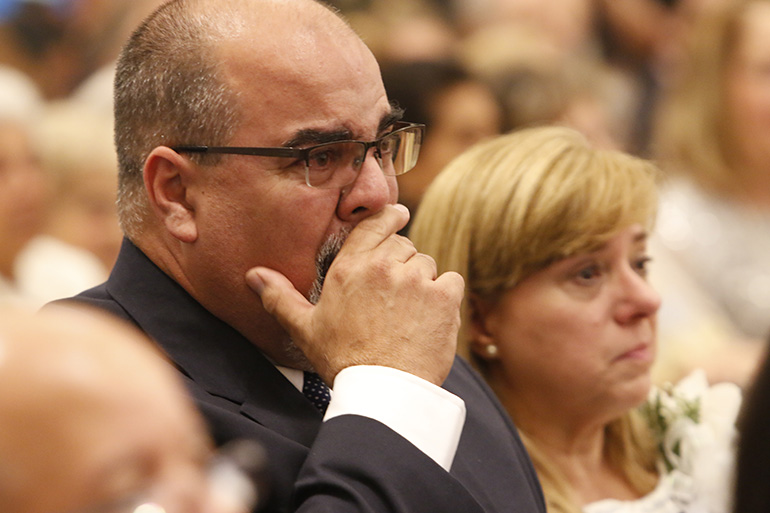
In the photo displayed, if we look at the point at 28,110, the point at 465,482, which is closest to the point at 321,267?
the point at 465,482

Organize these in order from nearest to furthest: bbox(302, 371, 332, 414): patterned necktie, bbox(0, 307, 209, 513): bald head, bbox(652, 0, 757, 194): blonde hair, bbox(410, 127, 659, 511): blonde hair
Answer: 1. bbox(0, 307, 209, 513): bald head
2. bbox(302, 371, 332, 414): patterned necktie
3. bbox(410, 127, 659, 511): blonde hair
4. bbox(652, 0, 757, 194): blonde hair

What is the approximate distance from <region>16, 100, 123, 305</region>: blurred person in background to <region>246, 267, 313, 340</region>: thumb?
81.5 inches

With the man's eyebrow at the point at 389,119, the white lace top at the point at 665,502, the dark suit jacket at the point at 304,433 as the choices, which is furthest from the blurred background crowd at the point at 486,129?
the man's eyebrow at the point at 389,119

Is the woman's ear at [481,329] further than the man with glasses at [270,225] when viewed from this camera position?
Yes

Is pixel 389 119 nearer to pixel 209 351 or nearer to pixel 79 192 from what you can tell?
pixel 209 351

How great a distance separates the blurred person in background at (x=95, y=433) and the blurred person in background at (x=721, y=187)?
3.14 metres

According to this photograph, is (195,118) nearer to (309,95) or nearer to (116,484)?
(309,95)

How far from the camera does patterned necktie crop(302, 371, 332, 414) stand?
5.55ft

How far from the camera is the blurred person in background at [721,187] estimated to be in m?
3.75

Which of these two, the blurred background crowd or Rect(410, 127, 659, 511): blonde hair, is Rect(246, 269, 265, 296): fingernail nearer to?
Rect(410, 127, 659, 511): blonde hair

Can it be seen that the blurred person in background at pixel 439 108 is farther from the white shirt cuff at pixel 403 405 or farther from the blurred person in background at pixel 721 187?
the white shirt cuff at pixel 403 405

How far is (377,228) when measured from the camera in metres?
1.65

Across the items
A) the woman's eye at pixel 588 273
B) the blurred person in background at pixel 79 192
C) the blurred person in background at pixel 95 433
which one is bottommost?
the blurred person in background at pixel 79 192

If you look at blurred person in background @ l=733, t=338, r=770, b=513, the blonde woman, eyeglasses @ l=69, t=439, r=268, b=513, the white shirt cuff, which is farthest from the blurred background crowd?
eyeglasses @ l=69, t=439, r=268, b=513
